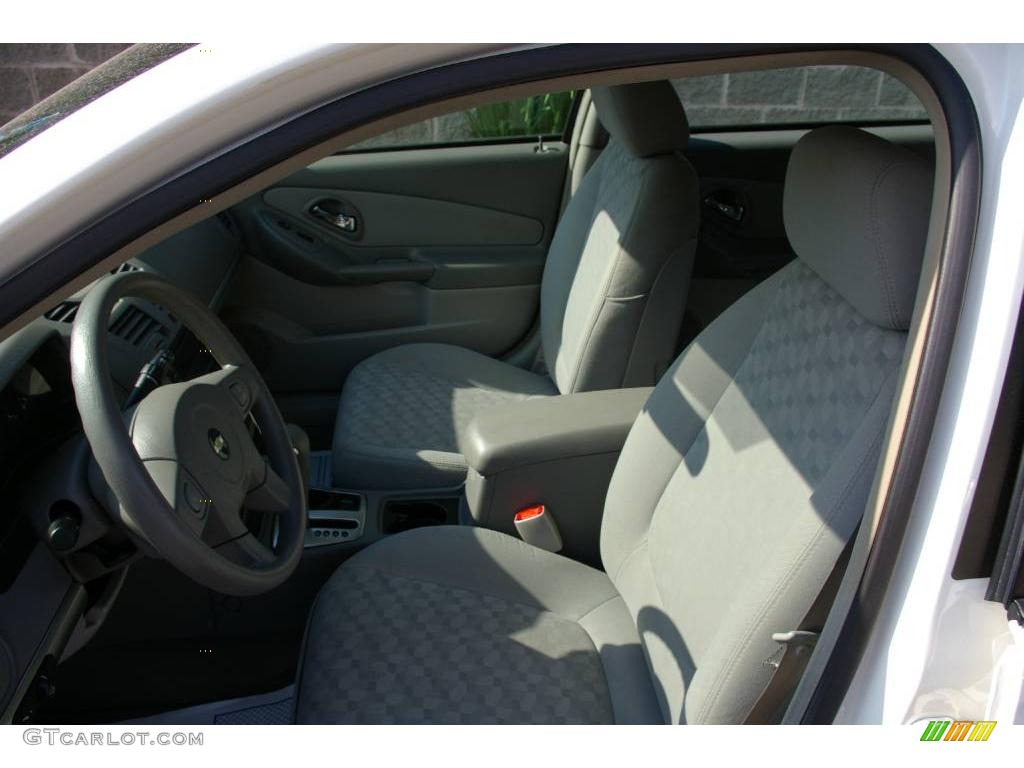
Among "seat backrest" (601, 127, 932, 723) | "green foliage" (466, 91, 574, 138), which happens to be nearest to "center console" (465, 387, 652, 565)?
"seat backrest" (601, 127, 932, 723)

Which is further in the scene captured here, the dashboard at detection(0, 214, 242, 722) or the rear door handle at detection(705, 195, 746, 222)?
the rear door handle at detection(705, 195, 746, 222)

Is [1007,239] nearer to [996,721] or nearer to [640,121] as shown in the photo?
[996,721]

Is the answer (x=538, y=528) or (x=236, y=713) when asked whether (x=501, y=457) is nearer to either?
(x=538, y=528)

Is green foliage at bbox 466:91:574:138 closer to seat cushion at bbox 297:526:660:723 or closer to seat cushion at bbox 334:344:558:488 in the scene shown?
seat cushion at bbox 334:344:558:488

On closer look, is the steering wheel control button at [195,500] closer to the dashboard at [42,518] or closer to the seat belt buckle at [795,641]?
the dashboard at [42,518]

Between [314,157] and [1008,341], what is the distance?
0.64 metres

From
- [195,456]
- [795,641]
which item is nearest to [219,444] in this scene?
[195,456]

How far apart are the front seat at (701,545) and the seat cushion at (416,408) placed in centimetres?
33

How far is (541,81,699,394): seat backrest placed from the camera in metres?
1.89

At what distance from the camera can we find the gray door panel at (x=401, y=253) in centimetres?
266

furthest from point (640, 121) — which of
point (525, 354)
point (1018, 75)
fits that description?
point (1018, 75)

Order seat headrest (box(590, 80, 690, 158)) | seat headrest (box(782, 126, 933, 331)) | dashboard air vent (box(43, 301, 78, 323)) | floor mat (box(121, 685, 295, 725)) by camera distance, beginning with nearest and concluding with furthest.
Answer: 1. seat headrest (box(782, 126, 933, 331))
2. dashboard air vent (box(43, 301, 78, 323))
3. floor mat (box(121, 685, 295, 725))
4. seat headrest (box(590, 80, 690, 158))

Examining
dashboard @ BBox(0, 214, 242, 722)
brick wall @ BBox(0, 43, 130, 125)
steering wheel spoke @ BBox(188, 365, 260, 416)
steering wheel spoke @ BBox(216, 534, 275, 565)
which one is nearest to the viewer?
dashboard @ BBox(0, 214, 242, 722)

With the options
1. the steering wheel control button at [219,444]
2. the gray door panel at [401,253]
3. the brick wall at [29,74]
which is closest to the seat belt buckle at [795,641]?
the steering wheel control button at [219,444]
